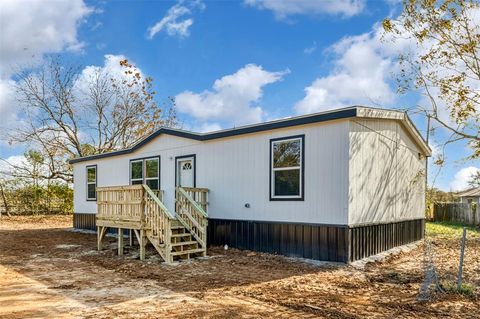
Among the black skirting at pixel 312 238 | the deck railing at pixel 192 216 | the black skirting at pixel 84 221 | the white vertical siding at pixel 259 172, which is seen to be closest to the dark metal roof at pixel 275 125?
the white vertical siding at pixel 259 172

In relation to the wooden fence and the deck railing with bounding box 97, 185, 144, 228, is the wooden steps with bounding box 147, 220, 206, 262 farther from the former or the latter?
the wooden fence

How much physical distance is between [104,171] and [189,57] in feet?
17.5

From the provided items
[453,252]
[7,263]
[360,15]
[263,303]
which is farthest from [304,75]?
[7,263]

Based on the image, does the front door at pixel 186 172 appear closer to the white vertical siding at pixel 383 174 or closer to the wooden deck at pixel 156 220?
the wooden deck at pixel 156 220

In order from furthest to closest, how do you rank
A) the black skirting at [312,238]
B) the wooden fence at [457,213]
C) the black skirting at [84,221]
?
the wooden fence at [457,213], the black skirting at [84,221], the black skirting at [312,238]

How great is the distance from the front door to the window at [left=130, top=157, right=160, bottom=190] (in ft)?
3.17

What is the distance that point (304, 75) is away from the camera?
456 inches

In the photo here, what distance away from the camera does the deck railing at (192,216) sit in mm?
9172

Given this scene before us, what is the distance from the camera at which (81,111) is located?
917 inches

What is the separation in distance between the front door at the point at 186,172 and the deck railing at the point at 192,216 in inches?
54.2

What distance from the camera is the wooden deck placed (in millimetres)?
8617

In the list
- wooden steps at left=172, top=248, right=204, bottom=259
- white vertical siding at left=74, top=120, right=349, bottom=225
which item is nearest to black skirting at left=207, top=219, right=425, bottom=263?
white vertical siding at left=74, top=120, right=349, bottom=225

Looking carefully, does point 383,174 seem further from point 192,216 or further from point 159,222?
point 159,222

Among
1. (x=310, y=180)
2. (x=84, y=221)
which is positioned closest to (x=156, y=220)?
(x=310, y=180)
